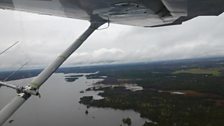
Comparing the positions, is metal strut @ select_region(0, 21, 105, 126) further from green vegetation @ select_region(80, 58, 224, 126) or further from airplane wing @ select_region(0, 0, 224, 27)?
green vegetation @ select_region(80, 58, 224, 126)

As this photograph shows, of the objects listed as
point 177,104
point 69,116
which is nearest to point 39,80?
point 69,116

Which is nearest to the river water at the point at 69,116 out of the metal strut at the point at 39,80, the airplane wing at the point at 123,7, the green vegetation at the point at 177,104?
the green vegetation at the point at 177,104

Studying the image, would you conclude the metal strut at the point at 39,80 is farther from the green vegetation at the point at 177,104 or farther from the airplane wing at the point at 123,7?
the green vegetation at the point at 177,104

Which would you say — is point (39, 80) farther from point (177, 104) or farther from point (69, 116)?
point (177, 104)

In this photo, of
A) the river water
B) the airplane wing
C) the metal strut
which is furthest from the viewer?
the river water

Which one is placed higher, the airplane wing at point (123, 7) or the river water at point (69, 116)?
the airplane wing at point (123, 7)

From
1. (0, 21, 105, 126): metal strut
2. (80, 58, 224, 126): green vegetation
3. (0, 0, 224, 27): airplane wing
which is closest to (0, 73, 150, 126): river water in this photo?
(80, 58, 224, 126): green vegetation

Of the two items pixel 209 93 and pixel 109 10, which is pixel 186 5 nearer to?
pixel 109 10
